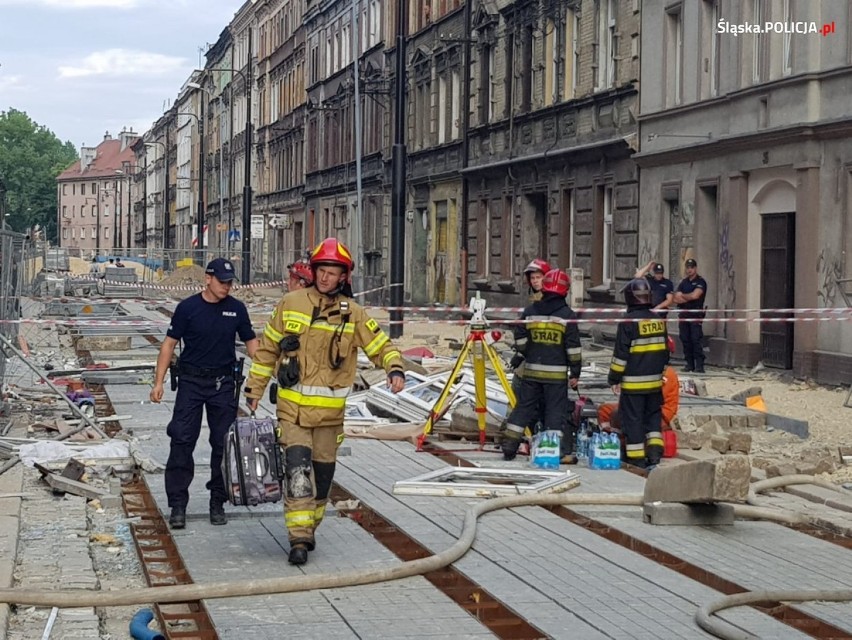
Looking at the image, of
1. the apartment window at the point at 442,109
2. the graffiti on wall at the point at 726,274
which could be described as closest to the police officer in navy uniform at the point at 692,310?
the graffiti on wall at the point at 726,274

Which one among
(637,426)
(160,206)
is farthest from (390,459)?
(160,206)

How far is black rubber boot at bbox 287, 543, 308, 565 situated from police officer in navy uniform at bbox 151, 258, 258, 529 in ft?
4.61

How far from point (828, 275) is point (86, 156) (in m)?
171

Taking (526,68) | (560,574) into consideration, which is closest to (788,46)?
(526,68)

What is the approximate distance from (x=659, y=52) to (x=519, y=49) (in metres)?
8.84

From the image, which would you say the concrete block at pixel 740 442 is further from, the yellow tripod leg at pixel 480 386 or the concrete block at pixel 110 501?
the concrete block at pixel 110 501

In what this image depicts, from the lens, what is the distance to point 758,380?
21.9 m

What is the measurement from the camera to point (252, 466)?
9.12 meters

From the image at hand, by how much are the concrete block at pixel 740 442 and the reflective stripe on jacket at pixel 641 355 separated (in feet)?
5.31

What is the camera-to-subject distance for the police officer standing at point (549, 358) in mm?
13023

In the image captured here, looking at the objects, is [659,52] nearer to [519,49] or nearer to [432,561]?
[519,49]

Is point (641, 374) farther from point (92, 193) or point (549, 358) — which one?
point (92, 193)

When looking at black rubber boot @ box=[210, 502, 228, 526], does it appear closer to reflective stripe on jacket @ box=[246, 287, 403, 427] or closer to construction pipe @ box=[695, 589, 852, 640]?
reflective stripe on jacket @ box=[246, 287, 403, 427]

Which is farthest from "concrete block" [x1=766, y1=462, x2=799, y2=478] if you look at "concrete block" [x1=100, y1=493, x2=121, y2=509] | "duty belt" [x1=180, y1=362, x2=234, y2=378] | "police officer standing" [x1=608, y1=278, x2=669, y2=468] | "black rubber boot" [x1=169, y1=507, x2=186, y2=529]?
"concrete block" [x1=100, y1=493, x2=121, y2=509]
